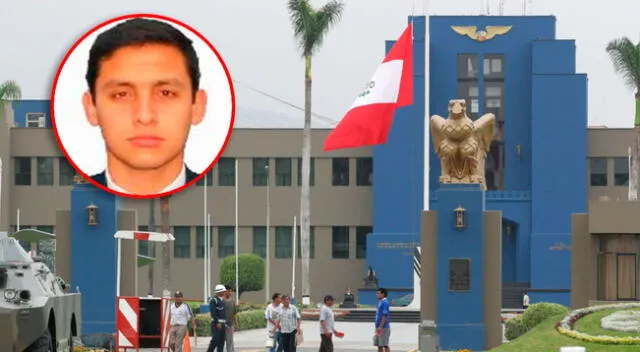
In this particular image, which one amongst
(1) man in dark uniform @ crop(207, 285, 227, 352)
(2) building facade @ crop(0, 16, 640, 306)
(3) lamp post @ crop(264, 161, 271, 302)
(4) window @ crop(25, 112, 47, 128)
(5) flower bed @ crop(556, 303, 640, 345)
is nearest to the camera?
(5) flower bed @ crop(556, 303, 640, 345)

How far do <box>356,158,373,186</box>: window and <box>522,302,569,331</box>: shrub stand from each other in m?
39.4

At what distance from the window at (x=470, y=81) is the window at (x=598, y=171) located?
6.34 m

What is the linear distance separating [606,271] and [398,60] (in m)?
10.6

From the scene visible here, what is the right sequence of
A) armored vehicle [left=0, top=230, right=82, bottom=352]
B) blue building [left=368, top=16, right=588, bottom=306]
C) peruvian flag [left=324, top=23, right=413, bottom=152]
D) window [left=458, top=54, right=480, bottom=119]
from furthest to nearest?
window [left=458, top=54, right=480, bottom=119] → blue building [left=368, top=16, right=588, bottom=306] → peruvian flag [left=324, top=23, right=413, bottom=152] → armored vehicle [left=0, top=230, right=82, bottom=352]

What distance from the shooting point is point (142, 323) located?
22.7 meters

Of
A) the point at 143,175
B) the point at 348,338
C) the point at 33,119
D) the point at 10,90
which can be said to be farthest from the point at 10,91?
the point at 143,175

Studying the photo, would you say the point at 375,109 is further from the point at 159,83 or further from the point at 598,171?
the point at 598,171

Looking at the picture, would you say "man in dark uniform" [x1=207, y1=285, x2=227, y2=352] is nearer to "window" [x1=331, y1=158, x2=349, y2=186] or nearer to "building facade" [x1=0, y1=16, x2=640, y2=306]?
"building facade" [x1=0, y1=16, x2=640, y2=306]

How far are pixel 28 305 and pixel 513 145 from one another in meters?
57.6

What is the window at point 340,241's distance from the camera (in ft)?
230

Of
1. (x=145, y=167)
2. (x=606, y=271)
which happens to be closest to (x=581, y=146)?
(x=606, y=271)

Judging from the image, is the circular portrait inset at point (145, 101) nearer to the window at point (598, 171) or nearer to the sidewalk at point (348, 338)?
the sidewalk at point (348, 338)

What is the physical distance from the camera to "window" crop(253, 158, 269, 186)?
228 feet

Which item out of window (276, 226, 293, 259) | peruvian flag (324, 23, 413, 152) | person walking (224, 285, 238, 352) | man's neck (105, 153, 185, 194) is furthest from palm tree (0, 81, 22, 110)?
man's neck (105, 153, 185, 194)
